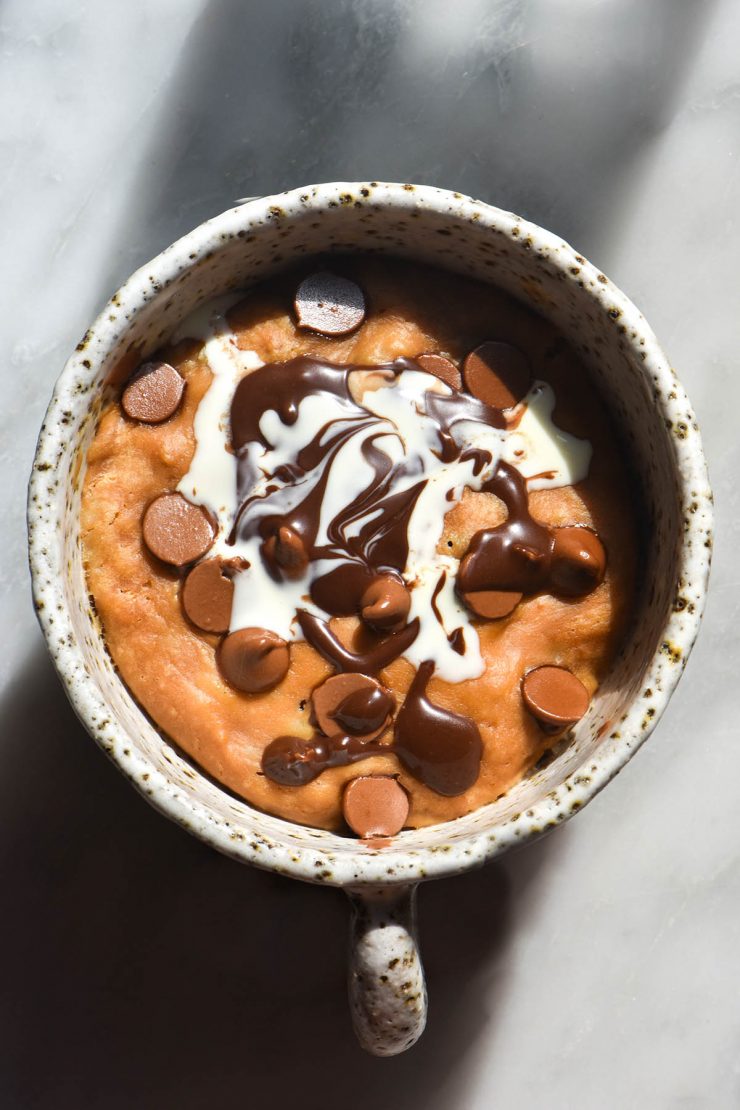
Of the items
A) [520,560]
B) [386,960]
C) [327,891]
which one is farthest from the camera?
[327,891]

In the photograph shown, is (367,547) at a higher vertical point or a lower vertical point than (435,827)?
higher

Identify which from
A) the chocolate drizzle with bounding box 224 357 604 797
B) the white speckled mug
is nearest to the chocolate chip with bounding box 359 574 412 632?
the chocolate drizzle with bounding box 224 357 604 797

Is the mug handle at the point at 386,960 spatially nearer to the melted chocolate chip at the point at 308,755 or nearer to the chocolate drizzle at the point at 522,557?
the melted chocolate chip at the point at 308,755

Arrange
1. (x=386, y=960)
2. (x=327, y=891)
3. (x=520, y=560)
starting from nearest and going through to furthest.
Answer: (x=386, y=960) → (x=520, y=560) → (x=327, y=891)

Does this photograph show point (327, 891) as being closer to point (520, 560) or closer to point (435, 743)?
point (435, 743)

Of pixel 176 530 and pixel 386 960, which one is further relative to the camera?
pixel 176 530

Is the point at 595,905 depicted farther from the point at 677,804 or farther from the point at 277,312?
the point at 277,312

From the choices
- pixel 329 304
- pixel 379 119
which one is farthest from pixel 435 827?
pixel 379 119

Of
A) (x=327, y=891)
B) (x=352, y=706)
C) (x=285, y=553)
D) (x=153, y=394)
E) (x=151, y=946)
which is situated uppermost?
(x=153, y=394)
